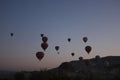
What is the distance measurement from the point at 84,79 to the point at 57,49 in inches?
1335

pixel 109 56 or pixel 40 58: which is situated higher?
pixel 40 58

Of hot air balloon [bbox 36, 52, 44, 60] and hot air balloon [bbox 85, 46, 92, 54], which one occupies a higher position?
hot air balloon [bbox 36, 52, 44, 60]

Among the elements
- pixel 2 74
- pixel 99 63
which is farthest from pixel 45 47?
pixel 99 63

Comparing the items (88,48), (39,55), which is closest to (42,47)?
(39,55)

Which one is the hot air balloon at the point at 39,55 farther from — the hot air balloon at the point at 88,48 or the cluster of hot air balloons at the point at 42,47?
the hot air balloon at the point at 88,48

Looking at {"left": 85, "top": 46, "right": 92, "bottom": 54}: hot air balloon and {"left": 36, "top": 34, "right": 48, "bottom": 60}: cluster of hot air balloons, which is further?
{"left": 85, "top": 46, "right": 92, "bottom": 54}: hot air balloon

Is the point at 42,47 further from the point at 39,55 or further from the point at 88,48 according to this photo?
the point at 88,48

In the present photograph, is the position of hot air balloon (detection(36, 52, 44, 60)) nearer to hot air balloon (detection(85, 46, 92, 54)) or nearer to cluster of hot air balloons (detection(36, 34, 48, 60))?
cluster of hot air balloons (detection(36, 34, 48, 60))

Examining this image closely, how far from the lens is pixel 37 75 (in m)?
37.8

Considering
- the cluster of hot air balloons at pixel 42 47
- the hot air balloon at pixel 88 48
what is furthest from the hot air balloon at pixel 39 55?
the hot air balloon at pixel 88 48

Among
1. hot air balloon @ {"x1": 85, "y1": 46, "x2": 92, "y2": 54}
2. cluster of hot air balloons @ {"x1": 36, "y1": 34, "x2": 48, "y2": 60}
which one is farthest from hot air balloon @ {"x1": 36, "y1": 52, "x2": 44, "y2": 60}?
hot air balloon @ {"x1": 85, "y1": 46, "x2": 92, "y2": 54}

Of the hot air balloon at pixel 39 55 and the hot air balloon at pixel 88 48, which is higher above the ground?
the hot air balloon at pixel 39 55

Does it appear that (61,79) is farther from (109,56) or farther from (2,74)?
(109,56)

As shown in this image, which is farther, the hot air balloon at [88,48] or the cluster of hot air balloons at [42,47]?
the hot air balloon at [88,48]
